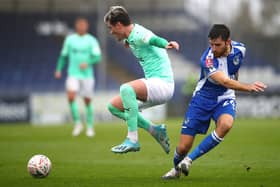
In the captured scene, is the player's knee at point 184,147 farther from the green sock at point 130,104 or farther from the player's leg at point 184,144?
the green sock at point 130,104

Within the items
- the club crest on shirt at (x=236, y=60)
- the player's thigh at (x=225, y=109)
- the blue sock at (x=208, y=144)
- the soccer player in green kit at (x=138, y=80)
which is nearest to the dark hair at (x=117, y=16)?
the soccer player in green kit at (x=138, y=80)

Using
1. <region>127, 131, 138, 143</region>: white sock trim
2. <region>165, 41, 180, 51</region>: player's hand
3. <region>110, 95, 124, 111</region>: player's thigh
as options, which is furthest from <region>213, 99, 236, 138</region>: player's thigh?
<region>110, 95, 124, 111</region>: player's thigh

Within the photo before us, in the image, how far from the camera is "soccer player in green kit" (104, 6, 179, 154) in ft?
33.9

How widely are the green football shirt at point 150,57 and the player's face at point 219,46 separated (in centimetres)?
123

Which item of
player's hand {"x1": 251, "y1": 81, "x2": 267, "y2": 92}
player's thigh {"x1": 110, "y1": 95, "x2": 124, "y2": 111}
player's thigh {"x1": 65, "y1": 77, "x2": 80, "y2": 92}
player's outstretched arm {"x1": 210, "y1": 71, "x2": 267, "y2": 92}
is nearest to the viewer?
player's hand {"x1": 251, "y1": 81, "x2": 267, "y2": 92}

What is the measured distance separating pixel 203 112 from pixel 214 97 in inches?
9.7

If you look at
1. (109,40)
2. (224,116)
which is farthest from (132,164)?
(109,40)

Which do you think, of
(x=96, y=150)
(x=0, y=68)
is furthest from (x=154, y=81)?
(x=0, y=68)

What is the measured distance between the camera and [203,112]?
984 centimetres

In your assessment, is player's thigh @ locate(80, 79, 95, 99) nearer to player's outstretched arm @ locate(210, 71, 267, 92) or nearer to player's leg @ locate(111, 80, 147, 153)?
player's leg @ locate(111, 80, 147, 153)

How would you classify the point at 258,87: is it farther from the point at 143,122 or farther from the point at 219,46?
the point at 143,122

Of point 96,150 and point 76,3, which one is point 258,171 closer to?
point 96,150

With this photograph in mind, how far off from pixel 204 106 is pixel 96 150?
18.0ft

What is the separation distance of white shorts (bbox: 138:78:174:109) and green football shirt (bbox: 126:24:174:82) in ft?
0.34
